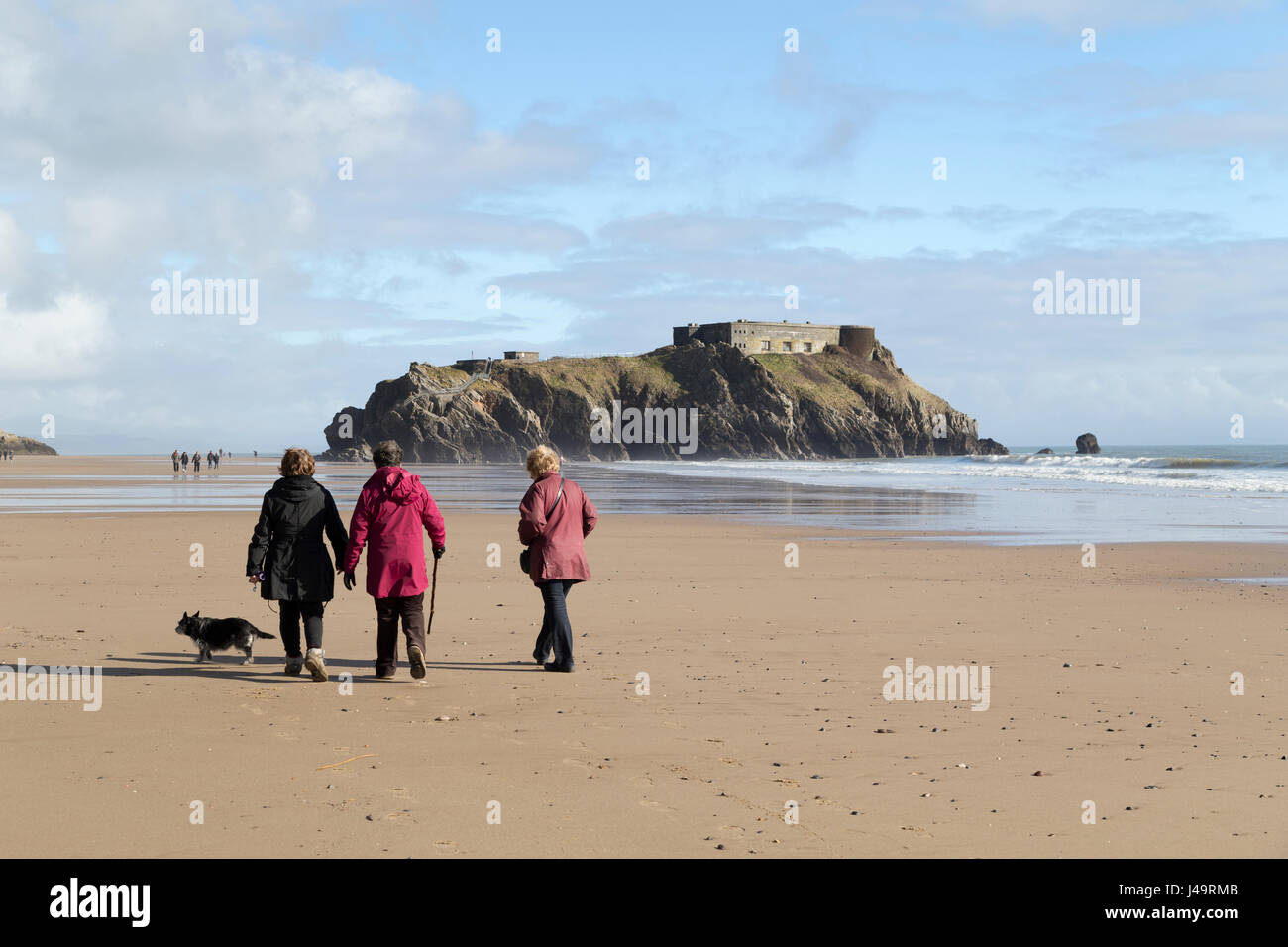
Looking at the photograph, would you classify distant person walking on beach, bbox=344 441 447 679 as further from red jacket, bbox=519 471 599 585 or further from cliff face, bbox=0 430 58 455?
cliff face, bbox=0 430 58 455

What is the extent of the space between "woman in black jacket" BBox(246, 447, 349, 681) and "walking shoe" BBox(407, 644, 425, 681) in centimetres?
76

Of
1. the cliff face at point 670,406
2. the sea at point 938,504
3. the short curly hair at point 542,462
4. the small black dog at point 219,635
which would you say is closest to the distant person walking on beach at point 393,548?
the short curly hair at point 542,462

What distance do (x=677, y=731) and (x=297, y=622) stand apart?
12.7ft

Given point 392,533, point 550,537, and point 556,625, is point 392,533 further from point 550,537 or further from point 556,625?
point 556,625

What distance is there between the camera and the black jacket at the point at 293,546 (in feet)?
30.2

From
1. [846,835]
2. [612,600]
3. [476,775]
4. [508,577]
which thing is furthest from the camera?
[508,577]

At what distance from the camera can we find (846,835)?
17.4 feet

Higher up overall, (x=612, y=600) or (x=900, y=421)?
(x=900, y=421)

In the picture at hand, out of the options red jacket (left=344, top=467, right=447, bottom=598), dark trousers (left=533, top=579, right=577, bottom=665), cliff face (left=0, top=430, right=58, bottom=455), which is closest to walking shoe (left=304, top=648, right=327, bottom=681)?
red jacket (left=344, top=467, right=447, bottom=598)

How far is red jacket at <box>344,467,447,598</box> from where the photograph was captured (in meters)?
9.20

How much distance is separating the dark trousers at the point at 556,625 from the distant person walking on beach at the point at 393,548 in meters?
1.04
